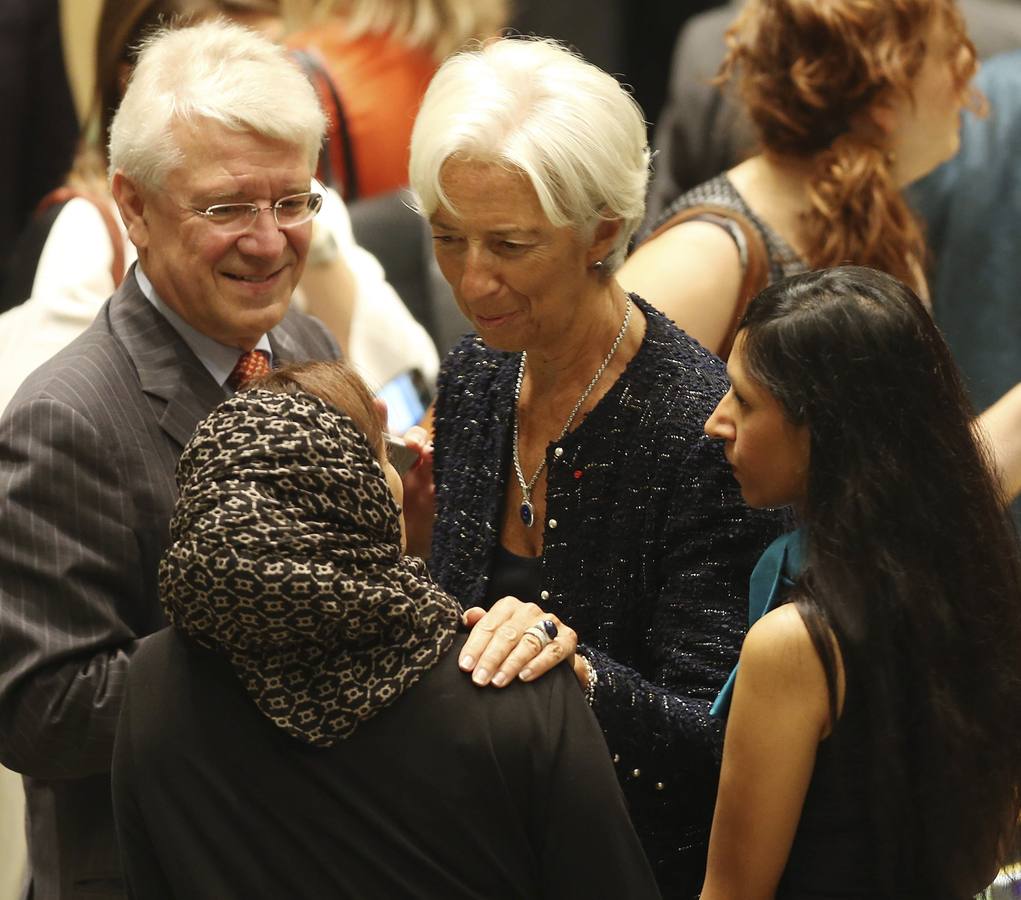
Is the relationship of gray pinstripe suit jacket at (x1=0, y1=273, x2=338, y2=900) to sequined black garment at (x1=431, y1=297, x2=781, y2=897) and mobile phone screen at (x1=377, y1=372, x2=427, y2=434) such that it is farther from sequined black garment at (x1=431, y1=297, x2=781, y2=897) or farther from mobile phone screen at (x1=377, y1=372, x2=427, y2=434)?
mobile phone screen at (x1=377, y1=372, x2=427, y2=434)

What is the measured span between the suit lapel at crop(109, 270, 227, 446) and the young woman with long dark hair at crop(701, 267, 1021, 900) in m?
0.87

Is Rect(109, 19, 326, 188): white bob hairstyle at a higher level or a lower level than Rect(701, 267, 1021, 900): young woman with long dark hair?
higher

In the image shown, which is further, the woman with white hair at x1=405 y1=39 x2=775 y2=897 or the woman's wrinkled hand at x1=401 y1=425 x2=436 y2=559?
the woman's wrinkled hand at x1=401 y1=425 x2=436 y2=559

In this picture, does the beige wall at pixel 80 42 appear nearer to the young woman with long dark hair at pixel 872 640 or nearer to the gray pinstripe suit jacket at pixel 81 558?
the gray pinstripe suit jacket at pixel 81 558

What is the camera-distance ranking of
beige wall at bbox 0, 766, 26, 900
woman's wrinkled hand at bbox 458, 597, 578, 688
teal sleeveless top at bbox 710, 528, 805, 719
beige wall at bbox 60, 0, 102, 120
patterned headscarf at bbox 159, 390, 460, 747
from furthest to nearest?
1. beige wall at bbox 60, 0, 102, 120
2. beige wall at bbox 0, 766, 26, 900
3. teal sleeveless top at bbox 710, 528, 805, 719
4. woman's wrinkled hand at bbox 458, 597, 578, 688
5. patterned headscarf at bbox 159, 390, 460, 747

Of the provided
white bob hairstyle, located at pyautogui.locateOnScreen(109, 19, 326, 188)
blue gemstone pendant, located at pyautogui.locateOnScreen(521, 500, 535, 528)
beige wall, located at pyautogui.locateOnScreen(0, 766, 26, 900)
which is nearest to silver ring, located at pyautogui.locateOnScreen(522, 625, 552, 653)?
blue gemstone pendant, located at pyautogui.locateOnScreen(521, 500, 535, 528)

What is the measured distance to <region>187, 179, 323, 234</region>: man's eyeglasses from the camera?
225 centimetres

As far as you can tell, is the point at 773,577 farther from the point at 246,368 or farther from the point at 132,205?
the point at 132,205

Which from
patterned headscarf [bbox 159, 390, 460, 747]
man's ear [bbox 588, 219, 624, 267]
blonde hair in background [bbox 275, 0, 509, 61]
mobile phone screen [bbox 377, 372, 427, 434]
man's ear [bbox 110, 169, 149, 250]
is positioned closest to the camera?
patterned headscarf [bbox 159, 390, 460, 747]

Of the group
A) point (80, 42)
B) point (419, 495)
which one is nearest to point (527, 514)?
point (419, 495)

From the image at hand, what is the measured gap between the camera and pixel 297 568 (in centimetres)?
152

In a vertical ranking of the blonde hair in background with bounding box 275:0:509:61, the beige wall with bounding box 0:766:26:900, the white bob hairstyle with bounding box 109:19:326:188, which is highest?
the white bob hairstyle with bounding box 109:19:326:188

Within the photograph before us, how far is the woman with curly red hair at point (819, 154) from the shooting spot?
2.68m

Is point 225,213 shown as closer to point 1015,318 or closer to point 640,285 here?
point 640,285
